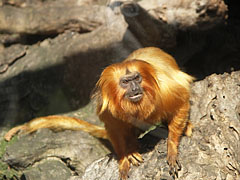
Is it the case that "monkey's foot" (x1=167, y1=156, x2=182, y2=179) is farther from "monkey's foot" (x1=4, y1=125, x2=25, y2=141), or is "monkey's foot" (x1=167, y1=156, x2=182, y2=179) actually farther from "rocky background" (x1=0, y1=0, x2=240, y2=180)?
"monkey's foot" (x1=4, y1=125, x2=25, y2=141)

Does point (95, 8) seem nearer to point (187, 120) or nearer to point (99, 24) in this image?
point (99, 24)

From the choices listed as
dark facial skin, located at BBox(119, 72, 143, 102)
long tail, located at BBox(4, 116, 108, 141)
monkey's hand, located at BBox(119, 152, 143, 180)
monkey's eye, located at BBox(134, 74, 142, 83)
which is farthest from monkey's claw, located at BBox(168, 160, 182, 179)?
long tail, located at BBox(4, 116, 108, 141)

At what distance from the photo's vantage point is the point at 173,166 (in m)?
3.83

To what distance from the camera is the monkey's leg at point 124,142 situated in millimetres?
4207

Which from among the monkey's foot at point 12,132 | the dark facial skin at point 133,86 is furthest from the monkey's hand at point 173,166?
the monkey's foot at point 12,132

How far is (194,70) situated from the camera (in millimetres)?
6820

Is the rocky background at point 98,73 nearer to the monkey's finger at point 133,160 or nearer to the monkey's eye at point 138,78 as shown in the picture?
the monkey's finger at point 133,160

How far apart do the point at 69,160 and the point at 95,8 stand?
11.6 feet

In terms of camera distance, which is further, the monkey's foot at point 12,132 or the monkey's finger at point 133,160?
the monkey's foot at point 12,132

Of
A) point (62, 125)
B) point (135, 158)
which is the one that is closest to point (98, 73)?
point (62, 125)

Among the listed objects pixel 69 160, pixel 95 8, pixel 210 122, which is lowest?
pixel 69 160

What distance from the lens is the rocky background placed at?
4.13m

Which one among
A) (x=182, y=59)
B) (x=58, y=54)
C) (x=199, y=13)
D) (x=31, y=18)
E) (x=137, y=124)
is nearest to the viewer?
(x=137, y=124)

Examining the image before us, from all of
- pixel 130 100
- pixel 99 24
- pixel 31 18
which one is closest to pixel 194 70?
pixel 99 24
